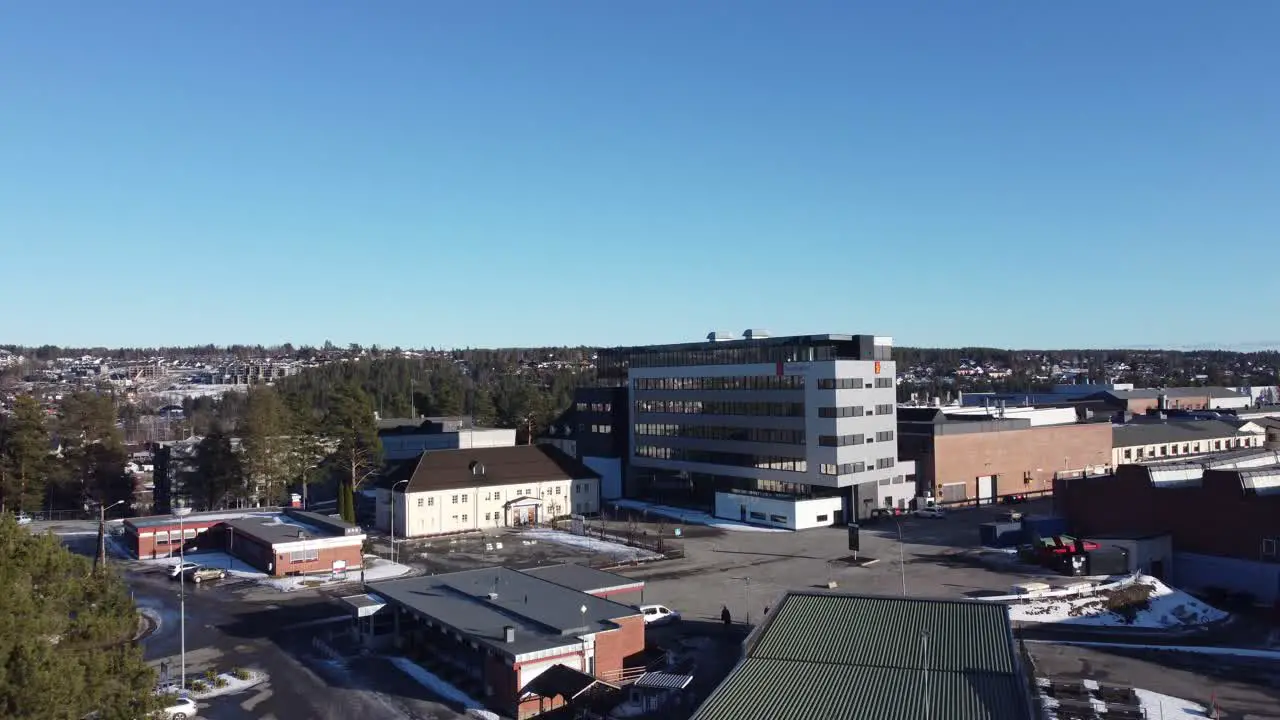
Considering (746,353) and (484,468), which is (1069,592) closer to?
(746,353)

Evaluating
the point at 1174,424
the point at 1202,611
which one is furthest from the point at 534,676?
the point at 1174,424

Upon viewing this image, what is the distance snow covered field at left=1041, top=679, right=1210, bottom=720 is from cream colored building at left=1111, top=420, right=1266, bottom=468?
64577 mm

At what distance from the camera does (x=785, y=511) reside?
60688 millimetres

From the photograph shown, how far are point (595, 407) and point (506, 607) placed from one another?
4811cm

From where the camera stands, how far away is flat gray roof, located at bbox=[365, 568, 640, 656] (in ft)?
95.4

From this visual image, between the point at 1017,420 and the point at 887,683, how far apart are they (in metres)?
61.2

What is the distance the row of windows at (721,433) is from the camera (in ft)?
210

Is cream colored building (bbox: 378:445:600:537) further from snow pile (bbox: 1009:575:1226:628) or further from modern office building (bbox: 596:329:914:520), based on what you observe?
snow pile (bbox: 1009:575:1226:628)

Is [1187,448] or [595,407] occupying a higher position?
[595,407]

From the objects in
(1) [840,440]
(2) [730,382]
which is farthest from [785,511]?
(2) [730,382]

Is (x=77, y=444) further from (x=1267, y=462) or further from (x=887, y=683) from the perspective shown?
(x=1267, y=462)

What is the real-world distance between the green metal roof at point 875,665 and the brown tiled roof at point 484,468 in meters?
38.4

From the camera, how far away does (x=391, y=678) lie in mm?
30547

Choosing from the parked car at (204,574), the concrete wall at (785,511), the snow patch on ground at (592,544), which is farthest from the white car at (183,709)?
the concrete wall at (785,511)
